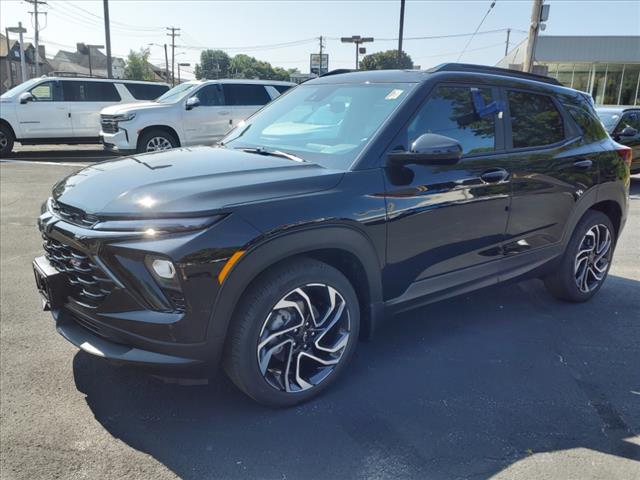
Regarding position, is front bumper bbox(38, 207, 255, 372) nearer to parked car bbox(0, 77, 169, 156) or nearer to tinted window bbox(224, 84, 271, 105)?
tinted window bbox(224, 84, 271, 105)

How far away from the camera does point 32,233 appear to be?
251 inches

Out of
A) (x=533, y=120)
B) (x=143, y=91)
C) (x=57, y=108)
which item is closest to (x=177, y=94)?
(x=143, y=91)

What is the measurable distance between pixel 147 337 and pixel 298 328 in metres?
0.78

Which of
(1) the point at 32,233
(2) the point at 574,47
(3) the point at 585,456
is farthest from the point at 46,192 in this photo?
(2) the point at 574,47

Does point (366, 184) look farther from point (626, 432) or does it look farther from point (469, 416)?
point (626, 432)

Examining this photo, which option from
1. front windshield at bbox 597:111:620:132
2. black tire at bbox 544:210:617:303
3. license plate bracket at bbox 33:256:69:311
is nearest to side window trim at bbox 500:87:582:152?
black tire at bbox 544:210:617:303

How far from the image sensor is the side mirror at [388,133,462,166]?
9.36 ft

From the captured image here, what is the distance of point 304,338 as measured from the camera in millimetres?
2857

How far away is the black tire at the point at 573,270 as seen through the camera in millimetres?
4301

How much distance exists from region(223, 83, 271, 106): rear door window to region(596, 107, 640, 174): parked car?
7.67m

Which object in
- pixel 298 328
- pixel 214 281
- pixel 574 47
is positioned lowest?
pixel 298 328

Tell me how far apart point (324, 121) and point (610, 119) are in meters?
10.0

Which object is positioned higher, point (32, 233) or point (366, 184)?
point (366, 184)

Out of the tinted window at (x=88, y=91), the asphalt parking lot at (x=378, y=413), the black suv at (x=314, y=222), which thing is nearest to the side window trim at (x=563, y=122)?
the black suv at (x=314, y=222)
